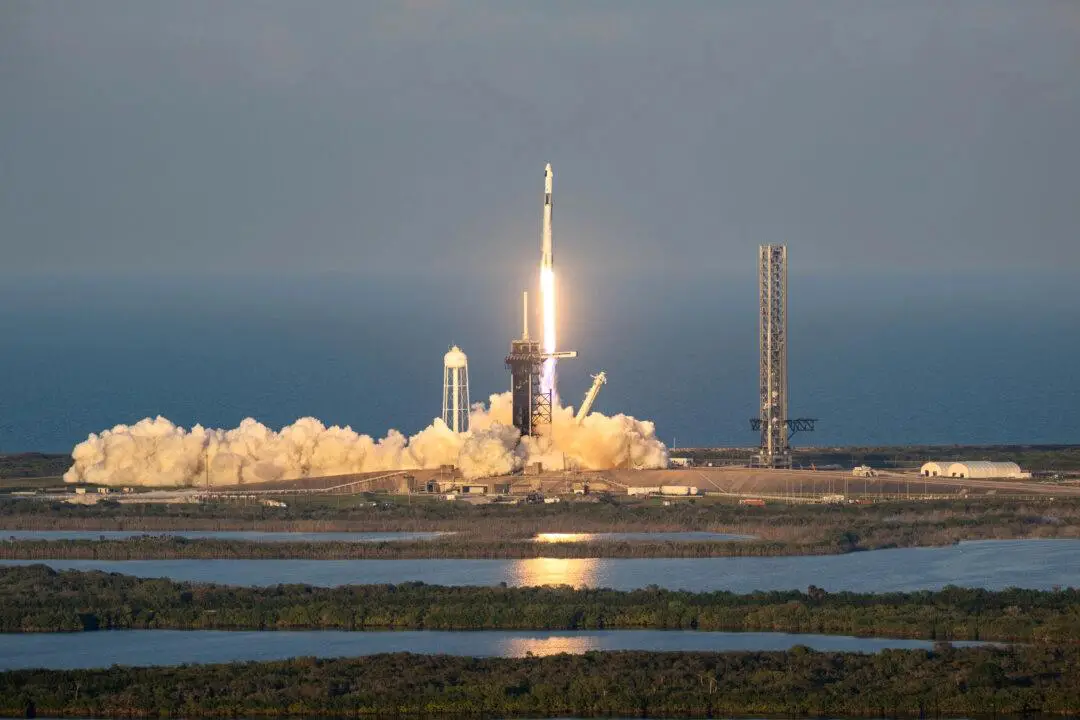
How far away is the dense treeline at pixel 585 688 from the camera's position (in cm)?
6175

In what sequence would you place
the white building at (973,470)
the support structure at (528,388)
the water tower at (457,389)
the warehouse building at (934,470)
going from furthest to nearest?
the water tower at (457,389) → the warehouse building at (934,470) → the white building at (973,470) → the support structure at (528,388)

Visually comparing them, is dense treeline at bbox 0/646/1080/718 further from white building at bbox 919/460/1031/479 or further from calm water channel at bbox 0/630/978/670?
white building at bbox 919/460/1031/479

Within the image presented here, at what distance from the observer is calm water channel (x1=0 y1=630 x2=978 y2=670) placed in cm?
6800

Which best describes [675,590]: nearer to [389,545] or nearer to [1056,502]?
[389,545]

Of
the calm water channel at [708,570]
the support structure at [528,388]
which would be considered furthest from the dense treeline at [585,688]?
the support structure at [528,388]

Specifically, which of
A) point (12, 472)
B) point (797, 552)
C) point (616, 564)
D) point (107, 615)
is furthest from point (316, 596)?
point (12, 472)

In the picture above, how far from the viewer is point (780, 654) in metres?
66.2

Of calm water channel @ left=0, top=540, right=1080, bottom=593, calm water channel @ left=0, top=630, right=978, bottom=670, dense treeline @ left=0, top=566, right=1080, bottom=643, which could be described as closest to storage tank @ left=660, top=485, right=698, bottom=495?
calm water channel @ left=0, top=540, right=1080, bottom=593

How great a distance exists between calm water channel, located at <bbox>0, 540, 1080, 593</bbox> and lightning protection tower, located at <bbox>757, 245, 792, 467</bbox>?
19.7 meters

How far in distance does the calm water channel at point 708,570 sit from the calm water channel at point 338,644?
293 inches

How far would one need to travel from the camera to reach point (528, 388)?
340 feet

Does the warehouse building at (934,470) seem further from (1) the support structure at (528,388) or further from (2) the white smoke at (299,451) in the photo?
(1) the support structure at (528,388)

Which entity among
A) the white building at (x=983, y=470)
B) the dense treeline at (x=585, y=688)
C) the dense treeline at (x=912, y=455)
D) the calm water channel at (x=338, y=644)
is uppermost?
the dense treeline at (x=912, y=455)

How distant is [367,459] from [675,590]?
30778 mm
